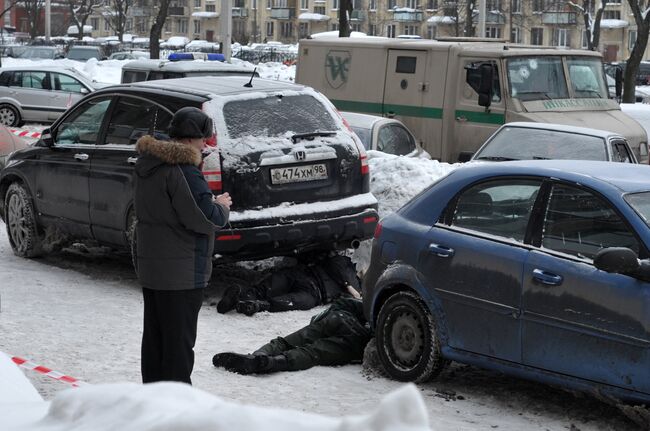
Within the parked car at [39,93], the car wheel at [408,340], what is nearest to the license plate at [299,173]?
the car wheel at [408,340]

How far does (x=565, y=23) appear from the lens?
3991 inches

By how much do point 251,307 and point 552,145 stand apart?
5.22 meters

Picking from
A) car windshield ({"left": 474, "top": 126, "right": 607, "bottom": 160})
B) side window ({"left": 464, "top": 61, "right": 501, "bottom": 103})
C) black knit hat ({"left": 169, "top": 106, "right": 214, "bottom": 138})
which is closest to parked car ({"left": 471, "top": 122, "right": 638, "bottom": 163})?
car windshield ({"left": 474, "top": 126, "right": 607, "bottom": 160})

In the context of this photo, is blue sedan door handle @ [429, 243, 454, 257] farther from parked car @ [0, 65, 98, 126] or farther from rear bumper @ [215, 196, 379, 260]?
parked car @ [0, 65, 98, 126]

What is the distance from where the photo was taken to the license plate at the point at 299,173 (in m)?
9.55

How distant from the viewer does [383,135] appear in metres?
15.2

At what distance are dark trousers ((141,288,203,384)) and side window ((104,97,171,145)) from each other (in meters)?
3.81

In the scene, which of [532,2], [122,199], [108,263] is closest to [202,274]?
[122,199]

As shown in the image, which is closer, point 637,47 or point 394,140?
point 394,140

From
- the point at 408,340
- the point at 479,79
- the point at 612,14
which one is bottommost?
the point at 408,340

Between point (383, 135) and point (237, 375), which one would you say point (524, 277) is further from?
point (383, 135)

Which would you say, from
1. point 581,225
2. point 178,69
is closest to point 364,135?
point 178,69

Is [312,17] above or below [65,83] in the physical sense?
above

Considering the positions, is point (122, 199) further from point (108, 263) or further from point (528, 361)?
point (528, 361)
